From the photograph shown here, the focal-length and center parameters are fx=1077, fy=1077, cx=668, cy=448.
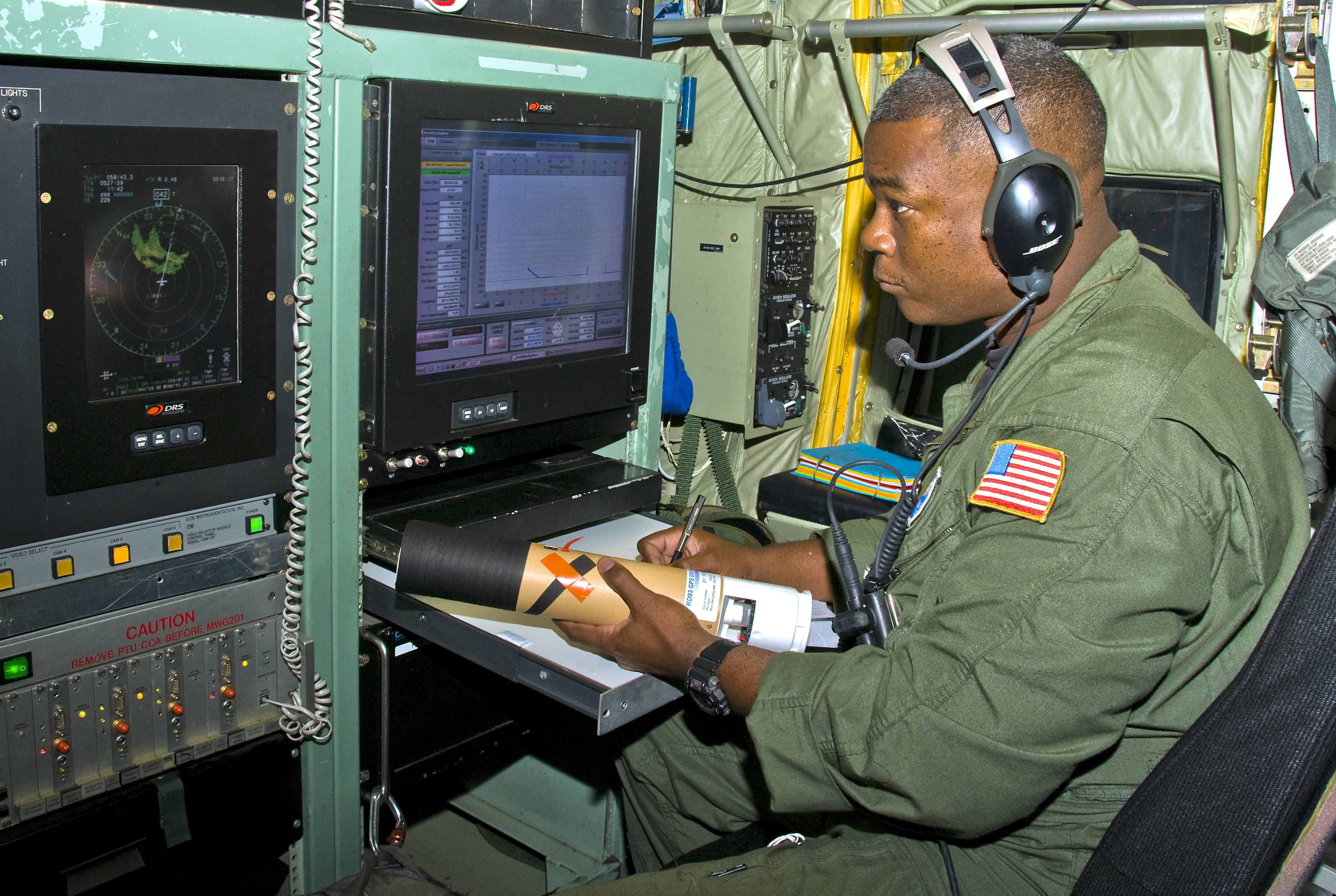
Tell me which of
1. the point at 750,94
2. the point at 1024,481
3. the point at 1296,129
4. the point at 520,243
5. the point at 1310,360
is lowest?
the point at 1024,481

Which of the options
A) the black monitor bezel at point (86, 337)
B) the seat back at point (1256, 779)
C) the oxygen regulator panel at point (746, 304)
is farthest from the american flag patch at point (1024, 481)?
the oxygen regulator panel at point (746, 304)

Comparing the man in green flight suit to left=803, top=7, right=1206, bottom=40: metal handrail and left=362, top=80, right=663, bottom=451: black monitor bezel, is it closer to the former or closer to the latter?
left=362, top=80, right=663, bottom=451: black monitor bezel

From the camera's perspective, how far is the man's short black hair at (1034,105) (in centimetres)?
148

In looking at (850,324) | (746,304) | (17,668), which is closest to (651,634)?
(17,668)

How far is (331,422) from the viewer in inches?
64.4

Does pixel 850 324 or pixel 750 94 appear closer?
pixel 750 94

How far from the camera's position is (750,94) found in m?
3.25

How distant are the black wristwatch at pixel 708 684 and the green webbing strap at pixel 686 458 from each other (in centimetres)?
187

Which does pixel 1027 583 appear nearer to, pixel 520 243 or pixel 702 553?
pixel 702 553

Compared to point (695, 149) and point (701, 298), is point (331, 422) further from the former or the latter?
point (695, 149)

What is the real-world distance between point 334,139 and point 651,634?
0.84 m

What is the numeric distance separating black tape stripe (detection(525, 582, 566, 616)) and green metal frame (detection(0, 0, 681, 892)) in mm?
359

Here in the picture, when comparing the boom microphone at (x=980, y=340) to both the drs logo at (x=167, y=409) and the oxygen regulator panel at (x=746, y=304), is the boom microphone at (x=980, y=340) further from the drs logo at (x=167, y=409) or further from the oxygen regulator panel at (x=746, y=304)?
the oxygen regulator panel at (x=746, y=304)

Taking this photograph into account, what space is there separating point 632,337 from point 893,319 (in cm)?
153
